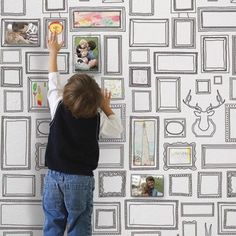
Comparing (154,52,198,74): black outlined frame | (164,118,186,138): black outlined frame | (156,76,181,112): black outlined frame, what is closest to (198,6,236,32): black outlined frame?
(154,52,198,74): black outlined frame

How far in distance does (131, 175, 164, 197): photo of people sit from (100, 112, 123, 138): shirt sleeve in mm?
185

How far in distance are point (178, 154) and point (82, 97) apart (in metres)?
0.43

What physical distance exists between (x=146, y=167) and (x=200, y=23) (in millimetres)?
555

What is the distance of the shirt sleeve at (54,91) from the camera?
1.40m

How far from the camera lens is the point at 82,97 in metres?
1.31

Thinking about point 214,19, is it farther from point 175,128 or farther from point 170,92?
point 175,128

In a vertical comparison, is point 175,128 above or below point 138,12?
below

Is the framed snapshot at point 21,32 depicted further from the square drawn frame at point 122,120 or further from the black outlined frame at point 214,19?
the black outlined frame at point 214,19

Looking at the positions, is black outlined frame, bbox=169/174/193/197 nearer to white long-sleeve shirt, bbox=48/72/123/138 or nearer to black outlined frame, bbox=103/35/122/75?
white long-sleeve shirt, bbox=48/72/123/138

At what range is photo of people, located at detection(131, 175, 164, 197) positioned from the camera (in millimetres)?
1488

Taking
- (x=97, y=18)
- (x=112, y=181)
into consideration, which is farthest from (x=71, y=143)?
(x=97, y=18)

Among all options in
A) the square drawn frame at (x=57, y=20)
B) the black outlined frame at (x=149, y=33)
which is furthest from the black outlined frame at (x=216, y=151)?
the square drawn frame at (x=57, y=20)

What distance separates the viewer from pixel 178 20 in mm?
1481

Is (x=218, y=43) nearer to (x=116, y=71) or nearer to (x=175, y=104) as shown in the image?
(x=175, y=104)
